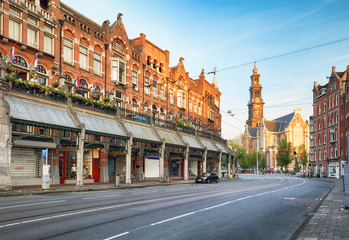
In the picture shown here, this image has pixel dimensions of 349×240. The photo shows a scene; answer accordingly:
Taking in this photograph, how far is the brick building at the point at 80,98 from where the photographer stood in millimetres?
22719

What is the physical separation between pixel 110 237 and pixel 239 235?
323 cm

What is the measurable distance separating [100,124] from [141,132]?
20.7ft

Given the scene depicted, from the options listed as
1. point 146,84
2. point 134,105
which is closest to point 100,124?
point 134,105

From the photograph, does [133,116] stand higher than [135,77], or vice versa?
[135,77]

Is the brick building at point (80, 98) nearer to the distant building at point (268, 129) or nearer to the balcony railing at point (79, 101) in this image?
the balcony railing at point (79, 101)

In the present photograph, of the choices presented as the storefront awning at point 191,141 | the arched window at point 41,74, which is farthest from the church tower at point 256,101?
the arched window at point 41,74

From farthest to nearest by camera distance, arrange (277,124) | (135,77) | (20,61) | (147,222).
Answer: (277,124) < (135,77) < (20,61) < (147,222)

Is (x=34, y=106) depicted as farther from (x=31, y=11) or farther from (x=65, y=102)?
(x=31, y=11)

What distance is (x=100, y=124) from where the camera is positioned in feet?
91.5

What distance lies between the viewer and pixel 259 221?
1016cm

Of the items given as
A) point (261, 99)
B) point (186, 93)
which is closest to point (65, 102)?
point (186, 93)

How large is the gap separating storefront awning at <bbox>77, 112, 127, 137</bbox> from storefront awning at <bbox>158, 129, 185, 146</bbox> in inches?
320

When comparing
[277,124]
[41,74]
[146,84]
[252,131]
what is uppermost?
[146,84]

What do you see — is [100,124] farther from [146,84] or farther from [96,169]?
[146,84]
